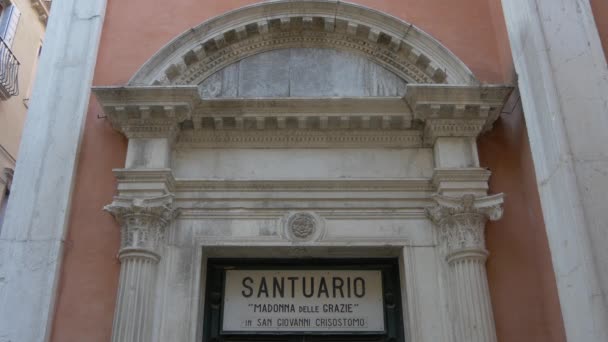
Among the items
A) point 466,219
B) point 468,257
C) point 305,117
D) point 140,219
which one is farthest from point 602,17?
point 140,219

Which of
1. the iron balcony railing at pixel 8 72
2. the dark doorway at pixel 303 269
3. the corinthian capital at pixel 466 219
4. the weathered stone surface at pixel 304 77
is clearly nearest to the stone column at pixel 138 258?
the dark doorway at pixel 303 269

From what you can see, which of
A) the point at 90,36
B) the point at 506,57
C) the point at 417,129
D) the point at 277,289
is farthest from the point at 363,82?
the point at 90,36

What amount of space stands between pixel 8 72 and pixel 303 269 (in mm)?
7953

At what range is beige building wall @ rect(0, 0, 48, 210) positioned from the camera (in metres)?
11.9

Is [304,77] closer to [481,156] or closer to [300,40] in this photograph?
[300,40]

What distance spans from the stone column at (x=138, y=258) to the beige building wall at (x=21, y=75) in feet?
20.3

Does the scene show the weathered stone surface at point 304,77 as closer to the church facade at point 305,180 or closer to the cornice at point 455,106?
the church facade at point 305,180

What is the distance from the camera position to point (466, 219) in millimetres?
6570

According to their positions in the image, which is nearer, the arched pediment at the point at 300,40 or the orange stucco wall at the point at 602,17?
the orange stucco wall at the point at 602,17

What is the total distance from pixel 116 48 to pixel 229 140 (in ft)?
6.73

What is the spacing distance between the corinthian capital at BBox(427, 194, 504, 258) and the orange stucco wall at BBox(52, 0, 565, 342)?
336mm

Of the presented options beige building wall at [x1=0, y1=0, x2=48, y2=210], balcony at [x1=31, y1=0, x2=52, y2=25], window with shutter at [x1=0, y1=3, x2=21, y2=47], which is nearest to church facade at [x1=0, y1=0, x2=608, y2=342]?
beige building wall at [x1=0, y1=0, x2=48, y2=210]

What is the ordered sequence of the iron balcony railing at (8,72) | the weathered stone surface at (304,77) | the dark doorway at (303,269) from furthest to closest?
1. the iron balcony railing at (8,72)
2. the weathered stone surface at (304,77)
3. the dark doorway at (303,269)

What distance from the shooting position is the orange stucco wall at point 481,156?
646 cm
